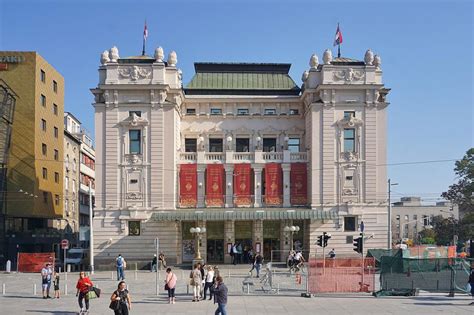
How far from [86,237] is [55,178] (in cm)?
2071

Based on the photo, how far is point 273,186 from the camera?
55.3 metres

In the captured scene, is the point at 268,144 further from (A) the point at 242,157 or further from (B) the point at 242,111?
(B) the point at 242,111

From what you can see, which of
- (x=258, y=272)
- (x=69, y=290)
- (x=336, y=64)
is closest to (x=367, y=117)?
(x=336, y=64)

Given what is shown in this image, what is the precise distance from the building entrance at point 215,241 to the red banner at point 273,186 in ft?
16.0

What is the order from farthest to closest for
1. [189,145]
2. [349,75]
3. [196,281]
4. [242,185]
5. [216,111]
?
[189,145], [216,111], [242,185], [349,75], [196,281]

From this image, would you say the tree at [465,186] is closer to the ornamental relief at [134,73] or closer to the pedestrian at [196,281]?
the ornamental relief at [134,73]

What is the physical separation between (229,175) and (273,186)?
13.4 ft

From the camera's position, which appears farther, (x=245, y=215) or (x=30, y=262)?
(x=245, y=215)

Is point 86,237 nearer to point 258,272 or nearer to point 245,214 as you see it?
point 245,214

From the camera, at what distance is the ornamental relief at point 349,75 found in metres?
53.7

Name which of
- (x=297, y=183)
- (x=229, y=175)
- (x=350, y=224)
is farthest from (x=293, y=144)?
(x=350, y=224)

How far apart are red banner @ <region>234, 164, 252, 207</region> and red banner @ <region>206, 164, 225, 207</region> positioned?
129 cm

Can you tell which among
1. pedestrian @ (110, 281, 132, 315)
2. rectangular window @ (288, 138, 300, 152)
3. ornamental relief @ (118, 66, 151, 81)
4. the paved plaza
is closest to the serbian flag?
rectangular window @ (288, 138, 300, 152)

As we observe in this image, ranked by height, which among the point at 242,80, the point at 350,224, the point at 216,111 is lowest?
the point at 350,224
